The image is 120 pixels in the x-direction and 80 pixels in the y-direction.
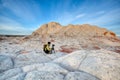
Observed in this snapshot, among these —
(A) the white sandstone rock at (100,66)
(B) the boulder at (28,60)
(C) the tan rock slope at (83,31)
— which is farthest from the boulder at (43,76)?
(C) the tan rock slope at (83,31)

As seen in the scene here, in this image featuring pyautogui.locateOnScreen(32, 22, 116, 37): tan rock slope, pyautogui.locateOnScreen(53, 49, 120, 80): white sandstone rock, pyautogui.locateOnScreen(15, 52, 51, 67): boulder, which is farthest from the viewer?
pyautogui.locateOnScreen(32, 22, 116, 37): tan rock slope

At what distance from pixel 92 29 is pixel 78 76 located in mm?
34710

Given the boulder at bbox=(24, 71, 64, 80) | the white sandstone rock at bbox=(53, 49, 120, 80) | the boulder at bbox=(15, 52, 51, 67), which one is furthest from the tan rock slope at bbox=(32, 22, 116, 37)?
the boulder at bbox=(24, 71, 64, 80)

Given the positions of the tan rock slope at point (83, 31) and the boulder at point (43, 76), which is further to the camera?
the tan rock slope at point (83, 31)

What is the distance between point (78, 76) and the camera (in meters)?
5.38

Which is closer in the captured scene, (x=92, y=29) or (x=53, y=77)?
(x=53, y=77)

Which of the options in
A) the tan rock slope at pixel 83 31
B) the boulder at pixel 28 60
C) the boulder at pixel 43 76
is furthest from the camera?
the tan rock slope at pixel 83 31

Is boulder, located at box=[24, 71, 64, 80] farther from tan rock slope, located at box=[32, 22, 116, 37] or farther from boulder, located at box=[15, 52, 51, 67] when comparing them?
tan rock slope, located at box=[32, 22, 116, 37]

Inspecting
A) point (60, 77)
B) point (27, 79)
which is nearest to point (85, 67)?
point (60, 77)

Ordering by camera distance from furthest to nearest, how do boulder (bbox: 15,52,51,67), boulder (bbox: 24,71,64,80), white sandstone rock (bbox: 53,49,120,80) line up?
boulder (bbox: 15,52,51,67) < white sandstone rock (bbox: 53,49,120,80) < boulder (bbox: 24,71,64,80)

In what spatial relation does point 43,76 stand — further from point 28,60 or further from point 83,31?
point 83,31

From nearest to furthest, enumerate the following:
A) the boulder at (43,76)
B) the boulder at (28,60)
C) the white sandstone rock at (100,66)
→ the boulder at (43,76) → the white sandstone rock at (100,66) → the boulder at (28,60)

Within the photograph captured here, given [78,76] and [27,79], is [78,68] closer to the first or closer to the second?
[78,76]

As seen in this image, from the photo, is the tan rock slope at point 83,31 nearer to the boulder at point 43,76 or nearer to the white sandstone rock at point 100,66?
the white sandstone rock at point 100,66
